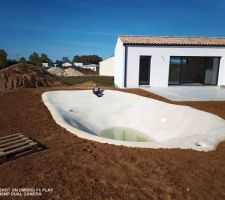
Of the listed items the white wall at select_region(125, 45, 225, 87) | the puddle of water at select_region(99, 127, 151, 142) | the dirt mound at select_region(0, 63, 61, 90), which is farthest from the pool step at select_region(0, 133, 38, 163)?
the dirt mound at select_region(0, 63, 61, 90)

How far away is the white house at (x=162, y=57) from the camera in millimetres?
18922

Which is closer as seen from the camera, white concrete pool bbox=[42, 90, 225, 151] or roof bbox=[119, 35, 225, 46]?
white concrete pool bbox=[42, 90, 225, 151]

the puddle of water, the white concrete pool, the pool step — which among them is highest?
the pool step

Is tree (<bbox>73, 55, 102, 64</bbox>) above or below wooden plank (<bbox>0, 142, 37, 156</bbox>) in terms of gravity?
above

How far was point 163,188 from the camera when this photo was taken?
4.74 m

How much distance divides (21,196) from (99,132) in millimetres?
8129

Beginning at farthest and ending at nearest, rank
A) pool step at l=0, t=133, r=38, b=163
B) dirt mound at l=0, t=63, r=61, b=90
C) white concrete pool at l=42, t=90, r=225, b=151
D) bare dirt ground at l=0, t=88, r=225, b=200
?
1. dirt mound at l=0, t=63, r=61, b=90
2. white concrete pool at l=42, t=90, r=225, b=151
3. pool step at l=0, t=133, r=38, b=163
4. bare dirt ground at l=0, t=88, r=225, b=200

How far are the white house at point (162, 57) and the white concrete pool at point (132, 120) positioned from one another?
3399 mm

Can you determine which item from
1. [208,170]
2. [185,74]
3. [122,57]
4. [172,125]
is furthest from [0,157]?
[185,74]

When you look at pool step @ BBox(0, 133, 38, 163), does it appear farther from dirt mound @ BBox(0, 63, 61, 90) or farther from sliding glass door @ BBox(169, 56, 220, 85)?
sliding glass door @ BBox(169, 56, 220, 85)

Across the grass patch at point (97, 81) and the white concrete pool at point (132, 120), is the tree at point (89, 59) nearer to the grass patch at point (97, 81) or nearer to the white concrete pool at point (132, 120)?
the grass patch at point (97, 81)

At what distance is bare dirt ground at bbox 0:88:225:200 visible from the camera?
15.2ft

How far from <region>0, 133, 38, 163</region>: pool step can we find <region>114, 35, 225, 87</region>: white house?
1269 cm

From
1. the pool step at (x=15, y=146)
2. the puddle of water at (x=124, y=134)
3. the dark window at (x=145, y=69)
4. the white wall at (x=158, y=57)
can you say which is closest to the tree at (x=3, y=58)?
the white wall at (x=158, y=57)
